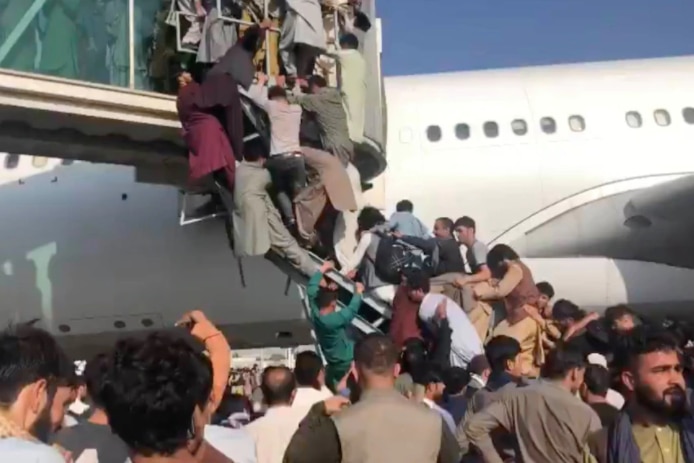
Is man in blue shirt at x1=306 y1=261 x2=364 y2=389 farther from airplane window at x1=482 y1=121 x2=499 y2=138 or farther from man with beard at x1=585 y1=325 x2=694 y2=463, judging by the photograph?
airplane window at x1=482 y1=121 x2=499 y2=138

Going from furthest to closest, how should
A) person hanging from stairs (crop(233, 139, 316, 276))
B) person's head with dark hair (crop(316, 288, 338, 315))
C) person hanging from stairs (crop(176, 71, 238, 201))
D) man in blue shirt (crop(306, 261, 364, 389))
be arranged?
person hanging from stairs (crop(233, 139, 316, 276)), person hanging from stairs (crop(176, 71, 238, 201)), person's head with dark hair (crop(316, 288, 338, 315)), man in blue shirt (crop(306, 261, 364, 389))

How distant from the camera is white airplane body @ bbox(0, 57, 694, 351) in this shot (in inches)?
421

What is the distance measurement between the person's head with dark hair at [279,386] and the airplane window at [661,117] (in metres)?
9.43

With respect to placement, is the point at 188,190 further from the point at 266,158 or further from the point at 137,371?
the point at 137,371

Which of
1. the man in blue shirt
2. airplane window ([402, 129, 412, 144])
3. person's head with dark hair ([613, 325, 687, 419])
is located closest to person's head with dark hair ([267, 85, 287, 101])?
the man in blue shirt

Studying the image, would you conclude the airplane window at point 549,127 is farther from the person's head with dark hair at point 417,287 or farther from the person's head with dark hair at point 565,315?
the person's head with dark hair at point 417,287

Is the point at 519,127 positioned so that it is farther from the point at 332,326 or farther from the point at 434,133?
the point at 332,326

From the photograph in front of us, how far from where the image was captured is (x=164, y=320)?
35.4 ft

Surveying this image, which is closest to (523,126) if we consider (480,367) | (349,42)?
(349,42)

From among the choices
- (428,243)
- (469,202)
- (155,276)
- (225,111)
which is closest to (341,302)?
(428,243)

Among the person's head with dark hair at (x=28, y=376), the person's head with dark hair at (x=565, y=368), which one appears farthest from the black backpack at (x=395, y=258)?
the person's head with dark hair at (x=28, y=376)

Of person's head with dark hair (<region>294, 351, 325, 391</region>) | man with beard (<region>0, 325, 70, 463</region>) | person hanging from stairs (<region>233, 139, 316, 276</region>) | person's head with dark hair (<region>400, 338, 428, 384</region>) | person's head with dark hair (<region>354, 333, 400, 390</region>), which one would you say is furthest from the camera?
person hanging from stairs (<region>233, 139, 316, 276</region>)

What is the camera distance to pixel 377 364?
3.23m

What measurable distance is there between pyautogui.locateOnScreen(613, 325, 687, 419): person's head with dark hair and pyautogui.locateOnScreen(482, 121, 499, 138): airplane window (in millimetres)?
9373
